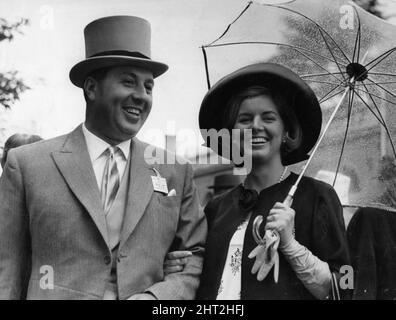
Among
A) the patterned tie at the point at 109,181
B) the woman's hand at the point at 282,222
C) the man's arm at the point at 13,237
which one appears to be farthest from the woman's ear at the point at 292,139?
the man's arm at the point at 13,237

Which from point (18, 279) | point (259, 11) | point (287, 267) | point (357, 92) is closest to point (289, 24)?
point (259, 11)

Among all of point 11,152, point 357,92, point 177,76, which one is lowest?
point 11,152

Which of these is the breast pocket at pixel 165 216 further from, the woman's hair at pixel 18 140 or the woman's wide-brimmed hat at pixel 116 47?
the woman's hair at pixel 18 140

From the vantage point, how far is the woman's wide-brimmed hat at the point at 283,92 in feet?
11.0

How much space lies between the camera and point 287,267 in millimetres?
3172

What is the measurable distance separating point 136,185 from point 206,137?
0.49 metres

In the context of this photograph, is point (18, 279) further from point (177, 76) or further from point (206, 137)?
point (177, 76)

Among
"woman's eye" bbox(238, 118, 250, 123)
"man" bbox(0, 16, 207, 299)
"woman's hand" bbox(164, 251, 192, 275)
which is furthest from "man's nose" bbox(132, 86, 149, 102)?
"woman's hand" bbox(164, 251, 192, 275)

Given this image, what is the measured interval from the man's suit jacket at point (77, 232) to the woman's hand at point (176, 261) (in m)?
0.03

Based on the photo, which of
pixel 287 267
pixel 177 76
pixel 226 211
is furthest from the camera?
pixel 177 76

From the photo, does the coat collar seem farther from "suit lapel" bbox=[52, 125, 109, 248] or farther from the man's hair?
the man's hair

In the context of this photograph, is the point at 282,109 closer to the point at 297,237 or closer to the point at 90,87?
the point at 297,237

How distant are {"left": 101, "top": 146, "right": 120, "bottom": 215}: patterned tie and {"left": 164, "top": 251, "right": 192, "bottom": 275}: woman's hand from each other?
38 cm

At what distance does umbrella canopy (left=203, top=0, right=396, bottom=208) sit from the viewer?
349 centimetres
